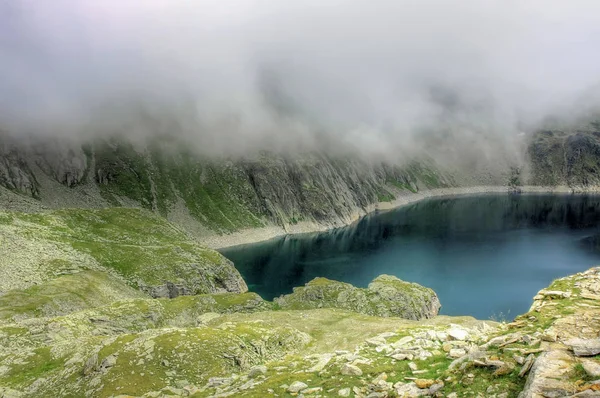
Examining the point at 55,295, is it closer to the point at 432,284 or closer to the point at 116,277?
the point at 116,277

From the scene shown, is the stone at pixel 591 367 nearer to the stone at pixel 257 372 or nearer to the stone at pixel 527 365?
the stone at pixel 527 365

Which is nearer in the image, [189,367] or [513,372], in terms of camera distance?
[513,372]

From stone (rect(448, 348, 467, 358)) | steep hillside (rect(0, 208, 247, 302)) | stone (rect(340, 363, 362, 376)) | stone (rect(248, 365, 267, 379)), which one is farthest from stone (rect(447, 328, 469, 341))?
steep hillside (rect(0, 208, 247, 302))

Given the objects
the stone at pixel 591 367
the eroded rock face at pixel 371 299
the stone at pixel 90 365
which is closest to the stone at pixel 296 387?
the stone at pixel 591 367

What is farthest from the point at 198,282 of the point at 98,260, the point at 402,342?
the point at 402,342

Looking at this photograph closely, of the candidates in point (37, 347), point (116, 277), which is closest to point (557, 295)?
point (37, 347)

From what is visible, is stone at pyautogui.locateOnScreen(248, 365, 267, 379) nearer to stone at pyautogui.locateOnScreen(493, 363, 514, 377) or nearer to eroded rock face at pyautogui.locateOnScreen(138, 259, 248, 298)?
stone at pyautogui.locateOnScreen(493, 363, 514, 377)
